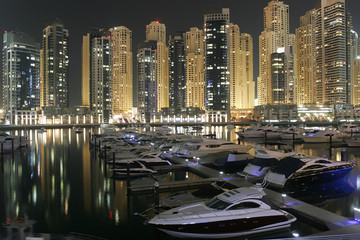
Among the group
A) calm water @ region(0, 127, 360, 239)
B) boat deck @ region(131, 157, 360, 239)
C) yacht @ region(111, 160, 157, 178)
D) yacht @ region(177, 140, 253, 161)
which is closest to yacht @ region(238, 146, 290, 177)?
boat deck @ region(131, 157, 360, 239)

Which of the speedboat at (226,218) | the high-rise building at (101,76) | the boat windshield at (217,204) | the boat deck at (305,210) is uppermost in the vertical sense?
the high-rise building at (101,76)

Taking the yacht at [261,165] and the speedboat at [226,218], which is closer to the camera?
the speedboat at [226,218]

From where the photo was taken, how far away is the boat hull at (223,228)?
12516 mm

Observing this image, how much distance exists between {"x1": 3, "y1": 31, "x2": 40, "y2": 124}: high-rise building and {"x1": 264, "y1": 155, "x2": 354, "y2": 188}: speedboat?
606 ft

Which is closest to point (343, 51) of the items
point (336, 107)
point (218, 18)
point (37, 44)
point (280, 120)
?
point (336, 107)

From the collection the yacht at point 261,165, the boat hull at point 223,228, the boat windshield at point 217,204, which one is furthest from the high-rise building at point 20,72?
the boat hull at point 223,228

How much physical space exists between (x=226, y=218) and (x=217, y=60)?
182758 mm

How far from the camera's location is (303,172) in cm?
2120

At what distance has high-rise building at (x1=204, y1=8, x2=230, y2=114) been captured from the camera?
603ft

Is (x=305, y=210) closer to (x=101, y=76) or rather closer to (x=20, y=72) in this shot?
(x=101, y=76)

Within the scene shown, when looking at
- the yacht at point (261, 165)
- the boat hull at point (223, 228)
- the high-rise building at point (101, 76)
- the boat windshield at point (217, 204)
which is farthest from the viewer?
the high-rise building at point (101, 76)

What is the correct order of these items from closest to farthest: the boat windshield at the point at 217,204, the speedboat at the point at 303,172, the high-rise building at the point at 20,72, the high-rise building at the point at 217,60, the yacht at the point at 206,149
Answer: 1. the boat windshield at the point at 217,204
2. the speedboat at the point at 303,172
3. the yacht at the point at 206,149
4. the high-rise building at the point at 20,72
5. the high-rise building at the point at 217,60

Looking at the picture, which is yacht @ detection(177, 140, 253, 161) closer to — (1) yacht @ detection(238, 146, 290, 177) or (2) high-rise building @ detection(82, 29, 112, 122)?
(1) yacht @ detection(238, 146, 290, 177)

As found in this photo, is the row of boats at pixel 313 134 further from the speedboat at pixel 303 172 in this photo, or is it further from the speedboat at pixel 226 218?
the speedboat at pixel 226 218
